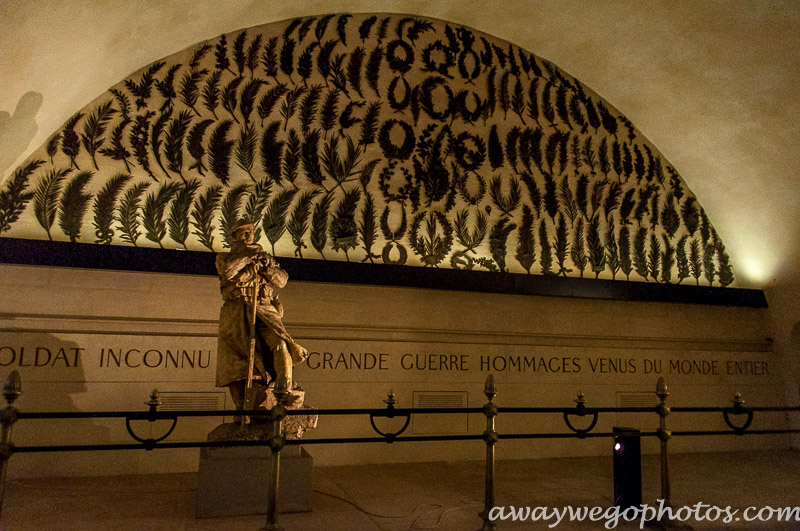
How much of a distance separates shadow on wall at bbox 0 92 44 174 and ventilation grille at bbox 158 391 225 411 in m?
2.83

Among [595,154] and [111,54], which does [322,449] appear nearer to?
[111,54]

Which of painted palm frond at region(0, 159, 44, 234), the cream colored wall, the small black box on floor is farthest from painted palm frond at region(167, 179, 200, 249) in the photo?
the small black box on floor

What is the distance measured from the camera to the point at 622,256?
27.6 feet

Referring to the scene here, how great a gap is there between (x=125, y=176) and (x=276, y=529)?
14.8ft

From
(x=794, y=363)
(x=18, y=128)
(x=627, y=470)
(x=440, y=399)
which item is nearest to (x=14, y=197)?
(x=18, y=128)

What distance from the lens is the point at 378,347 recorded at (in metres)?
6.87

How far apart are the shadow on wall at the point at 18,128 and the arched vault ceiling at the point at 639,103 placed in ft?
0.50

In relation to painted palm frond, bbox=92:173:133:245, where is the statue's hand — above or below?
below

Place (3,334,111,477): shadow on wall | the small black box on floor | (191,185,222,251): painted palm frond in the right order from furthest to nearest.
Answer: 1. (191,185,222,251): painted palm frond
2. (3,334,111,477): shadow on wall
3. the small black box on floor

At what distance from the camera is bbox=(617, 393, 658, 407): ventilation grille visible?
775cm

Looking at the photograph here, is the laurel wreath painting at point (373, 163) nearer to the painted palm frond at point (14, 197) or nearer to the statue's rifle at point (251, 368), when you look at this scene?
the painted palm frond at point (14, 197)

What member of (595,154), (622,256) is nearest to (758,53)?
(595,154)

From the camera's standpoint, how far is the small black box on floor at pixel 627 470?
440 centimetres

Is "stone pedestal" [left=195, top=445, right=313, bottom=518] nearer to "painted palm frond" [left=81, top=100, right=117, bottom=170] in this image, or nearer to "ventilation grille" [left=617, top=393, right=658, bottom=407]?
"painted palm frond" [left=81, top=100, right=117, bottom=170]
